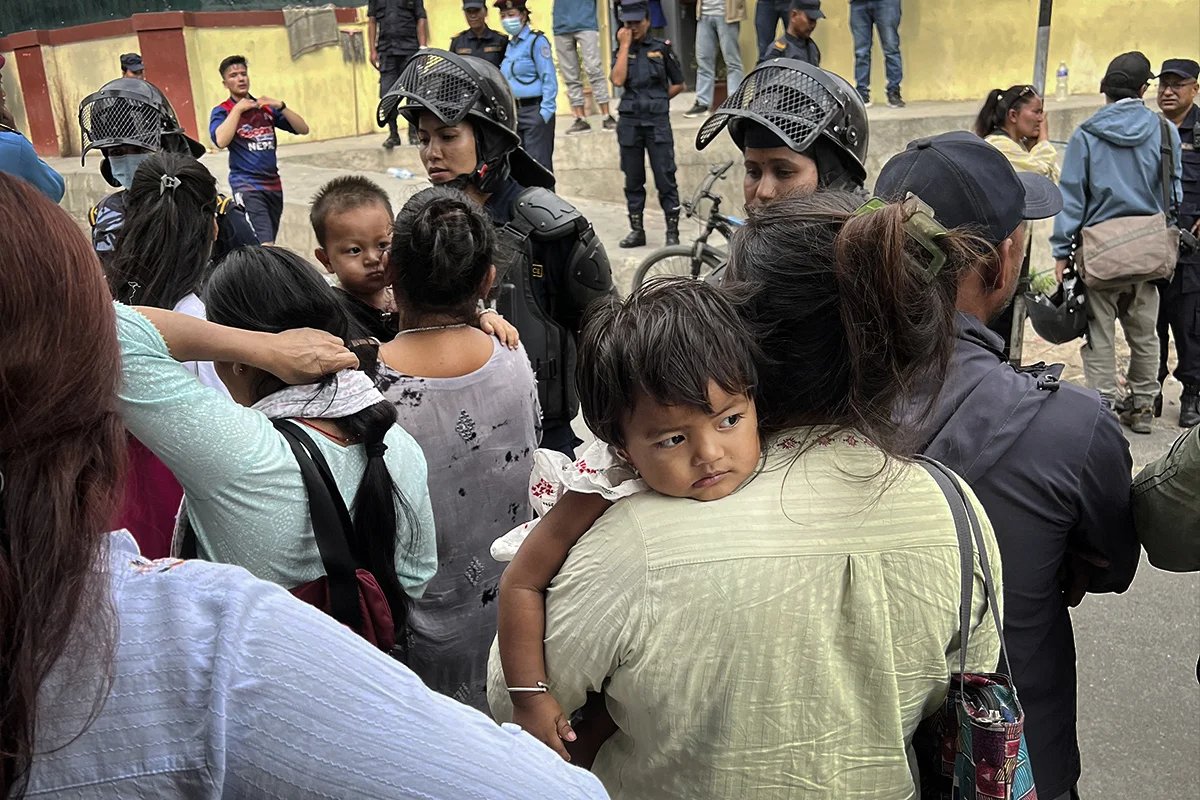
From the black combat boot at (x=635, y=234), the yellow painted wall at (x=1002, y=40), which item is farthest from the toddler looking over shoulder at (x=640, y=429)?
the yellow painted wall at (x=1002, y=40)

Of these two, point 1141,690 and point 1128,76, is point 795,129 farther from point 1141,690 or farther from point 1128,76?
point 1128,76

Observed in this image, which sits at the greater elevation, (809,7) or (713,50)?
(809,7)

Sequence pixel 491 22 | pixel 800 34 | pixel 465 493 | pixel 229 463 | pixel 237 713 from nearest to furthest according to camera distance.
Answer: pixel 237 713, pixel 229 463, pixel 465 493, pixel 800 34, pixel 491 22

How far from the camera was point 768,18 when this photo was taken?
413 inches

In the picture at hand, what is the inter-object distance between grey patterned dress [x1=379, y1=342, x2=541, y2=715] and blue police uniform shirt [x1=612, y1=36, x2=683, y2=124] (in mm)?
6522

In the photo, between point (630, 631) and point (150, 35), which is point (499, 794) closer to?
point (630, 631)

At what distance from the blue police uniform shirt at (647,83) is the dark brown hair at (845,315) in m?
7.44

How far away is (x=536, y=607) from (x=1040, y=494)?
817 mm

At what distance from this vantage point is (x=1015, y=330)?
3.90m

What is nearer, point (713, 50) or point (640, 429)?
point (640, 429)

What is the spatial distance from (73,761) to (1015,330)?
12.2 feet

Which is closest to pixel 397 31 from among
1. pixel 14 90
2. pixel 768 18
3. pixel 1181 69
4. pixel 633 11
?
pixel 633 11

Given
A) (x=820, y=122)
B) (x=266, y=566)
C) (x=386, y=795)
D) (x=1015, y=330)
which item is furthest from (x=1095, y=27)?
(x=386, y=795)

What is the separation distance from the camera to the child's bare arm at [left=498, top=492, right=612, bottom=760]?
4.52 feet
